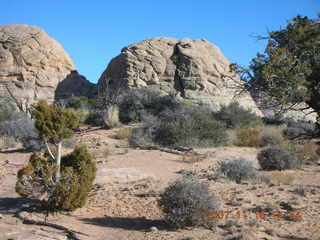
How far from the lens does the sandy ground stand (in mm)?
6250

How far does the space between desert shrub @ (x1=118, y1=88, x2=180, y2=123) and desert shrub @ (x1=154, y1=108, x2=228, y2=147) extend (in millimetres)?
5918

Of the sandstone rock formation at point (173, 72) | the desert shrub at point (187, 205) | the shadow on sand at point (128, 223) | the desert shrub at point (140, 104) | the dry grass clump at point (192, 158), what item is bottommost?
the shadow on sand at point (128, 223)

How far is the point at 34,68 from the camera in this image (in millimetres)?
32094

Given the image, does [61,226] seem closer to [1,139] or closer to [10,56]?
[1,139]

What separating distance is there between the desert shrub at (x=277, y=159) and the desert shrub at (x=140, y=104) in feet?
41.9

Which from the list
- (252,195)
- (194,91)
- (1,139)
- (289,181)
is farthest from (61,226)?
(194,91)

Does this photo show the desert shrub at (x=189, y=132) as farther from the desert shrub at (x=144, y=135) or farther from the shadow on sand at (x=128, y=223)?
the shadow on sand at (x=128, y=223)

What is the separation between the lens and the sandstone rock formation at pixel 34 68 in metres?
31.4

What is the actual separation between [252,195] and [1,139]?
581 inches

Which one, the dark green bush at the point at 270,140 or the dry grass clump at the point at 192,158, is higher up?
the dark green bush at the point at 270,140

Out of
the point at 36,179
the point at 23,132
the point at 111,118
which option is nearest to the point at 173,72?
the point at 111,118

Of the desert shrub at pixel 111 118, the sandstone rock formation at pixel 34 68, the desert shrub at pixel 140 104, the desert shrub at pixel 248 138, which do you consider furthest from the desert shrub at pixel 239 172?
the sandstone rock formation at pixel 34 68

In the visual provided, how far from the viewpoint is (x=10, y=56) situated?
3173cm

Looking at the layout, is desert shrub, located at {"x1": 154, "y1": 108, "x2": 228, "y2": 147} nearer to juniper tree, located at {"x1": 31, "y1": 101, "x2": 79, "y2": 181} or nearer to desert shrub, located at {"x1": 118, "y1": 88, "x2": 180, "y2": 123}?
desert shrub, located at {"x1": 118, "y1": 88, "x2": 180, "y2": 123}
